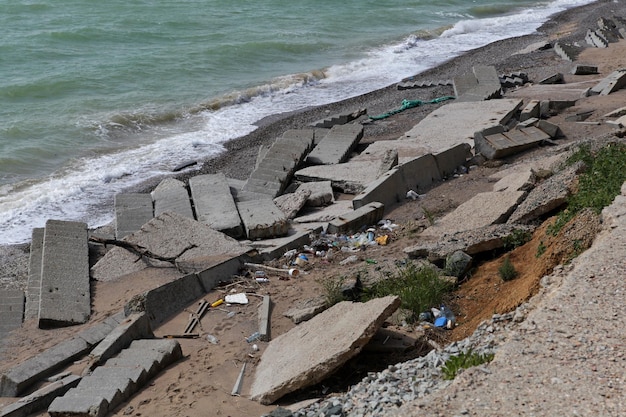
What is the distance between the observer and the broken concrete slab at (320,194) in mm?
11914

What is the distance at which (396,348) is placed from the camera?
713cm

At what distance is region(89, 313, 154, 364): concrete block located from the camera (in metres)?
7.61

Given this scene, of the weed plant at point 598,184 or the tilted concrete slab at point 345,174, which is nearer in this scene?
the weed plant at point 598,184

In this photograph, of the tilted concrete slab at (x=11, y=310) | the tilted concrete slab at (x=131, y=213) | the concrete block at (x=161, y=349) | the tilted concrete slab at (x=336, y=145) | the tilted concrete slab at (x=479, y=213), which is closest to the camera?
the concrete block at (x=161, y=349)

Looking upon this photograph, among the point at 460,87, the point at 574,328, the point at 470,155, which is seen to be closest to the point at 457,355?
the point at 574,328

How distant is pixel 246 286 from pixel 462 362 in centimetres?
386

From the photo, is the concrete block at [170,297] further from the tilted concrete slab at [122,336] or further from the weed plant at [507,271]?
the weed plant at [507,271]

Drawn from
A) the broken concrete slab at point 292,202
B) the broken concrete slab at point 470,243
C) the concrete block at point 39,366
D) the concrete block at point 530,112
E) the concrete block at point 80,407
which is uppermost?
the concrete block at point 530,112

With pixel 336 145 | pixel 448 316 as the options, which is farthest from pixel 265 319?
pixel 336 145

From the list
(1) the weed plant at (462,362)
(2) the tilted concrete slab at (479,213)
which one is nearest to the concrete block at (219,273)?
(2) the tilted concrete slab at (479,213)

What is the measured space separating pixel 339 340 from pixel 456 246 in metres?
2.51

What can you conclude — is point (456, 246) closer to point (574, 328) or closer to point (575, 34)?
point (574, 328)

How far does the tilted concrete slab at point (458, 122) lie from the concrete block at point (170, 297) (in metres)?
6.13

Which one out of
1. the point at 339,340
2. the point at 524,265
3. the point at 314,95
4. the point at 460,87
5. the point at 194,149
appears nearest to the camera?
the point at 339,340
